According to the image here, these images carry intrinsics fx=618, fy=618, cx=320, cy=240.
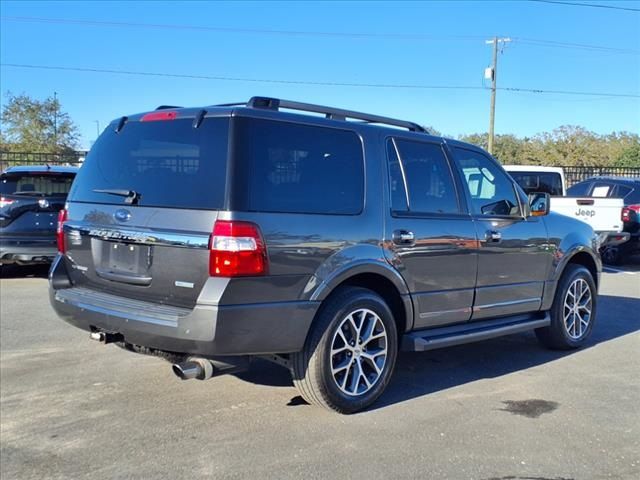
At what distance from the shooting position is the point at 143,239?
3.80m

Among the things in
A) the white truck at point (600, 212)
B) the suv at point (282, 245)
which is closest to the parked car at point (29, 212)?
the suv at point (282, 245)

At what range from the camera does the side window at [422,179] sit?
180 inches

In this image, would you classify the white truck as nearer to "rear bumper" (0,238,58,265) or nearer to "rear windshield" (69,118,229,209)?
"rear bumper" (0,238,58,265)

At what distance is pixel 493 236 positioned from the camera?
17.0 feet

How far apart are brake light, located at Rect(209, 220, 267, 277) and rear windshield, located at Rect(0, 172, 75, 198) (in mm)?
6563

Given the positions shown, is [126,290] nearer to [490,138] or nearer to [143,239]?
[143,239]

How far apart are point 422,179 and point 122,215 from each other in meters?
2.25

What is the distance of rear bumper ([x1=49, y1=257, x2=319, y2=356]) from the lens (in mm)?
3518

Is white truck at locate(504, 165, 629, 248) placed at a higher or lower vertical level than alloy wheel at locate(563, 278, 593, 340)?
higher

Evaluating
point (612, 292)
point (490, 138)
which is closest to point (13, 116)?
point (490, 138)

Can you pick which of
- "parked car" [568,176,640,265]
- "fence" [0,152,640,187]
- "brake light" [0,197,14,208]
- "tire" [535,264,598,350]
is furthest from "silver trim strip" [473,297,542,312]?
"fence" [0,152,640,187]

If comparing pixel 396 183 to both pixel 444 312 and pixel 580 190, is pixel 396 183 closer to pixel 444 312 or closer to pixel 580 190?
pixel 444 312

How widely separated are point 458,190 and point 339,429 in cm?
219

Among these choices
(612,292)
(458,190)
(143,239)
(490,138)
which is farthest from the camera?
(490,138)
